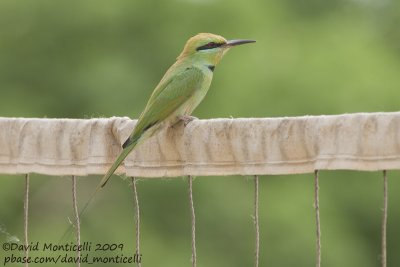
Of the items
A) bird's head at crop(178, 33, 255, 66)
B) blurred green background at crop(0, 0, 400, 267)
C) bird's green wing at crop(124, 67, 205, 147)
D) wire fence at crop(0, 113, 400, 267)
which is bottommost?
wire fence at crop(0, 113, 400, 267)

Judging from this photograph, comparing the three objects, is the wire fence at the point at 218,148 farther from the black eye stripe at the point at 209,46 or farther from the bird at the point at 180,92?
the black eye stripe at the point at 209,46

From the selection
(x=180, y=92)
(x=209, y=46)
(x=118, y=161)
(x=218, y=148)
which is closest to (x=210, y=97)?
(x=209, y=46)

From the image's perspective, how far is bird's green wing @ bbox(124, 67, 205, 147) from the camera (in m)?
3.27

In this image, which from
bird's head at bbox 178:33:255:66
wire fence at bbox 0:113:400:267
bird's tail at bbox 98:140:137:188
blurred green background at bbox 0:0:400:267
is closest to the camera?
wire fence at bbox 0:113:400:267

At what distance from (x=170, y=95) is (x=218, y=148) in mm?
848

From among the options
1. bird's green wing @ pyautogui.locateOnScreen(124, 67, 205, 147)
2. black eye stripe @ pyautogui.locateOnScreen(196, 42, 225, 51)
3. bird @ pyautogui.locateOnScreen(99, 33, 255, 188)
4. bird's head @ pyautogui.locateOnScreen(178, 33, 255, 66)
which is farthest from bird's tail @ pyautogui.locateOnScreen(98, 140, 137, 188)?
black eye stripe @ pyautogui.locateOnScreen(196, 42, 225, 51)

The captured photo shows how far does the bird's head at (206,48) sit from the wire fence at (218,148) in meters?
0.96

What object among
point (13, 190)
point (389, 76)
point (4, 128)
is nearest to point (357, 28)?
point (389, 76)

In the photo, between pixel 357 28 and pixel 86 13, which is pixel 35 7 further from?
pixel 357 28

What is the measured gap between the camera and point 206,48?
4031 mm

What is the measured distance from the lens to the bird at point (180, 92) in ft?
9.75

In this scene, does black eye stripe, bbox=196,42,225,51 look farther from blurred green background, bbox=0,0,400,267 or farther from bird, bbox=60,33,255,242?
blurred green background, bbox=0,0,400,267

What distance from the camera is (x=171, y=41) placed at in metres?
13.5

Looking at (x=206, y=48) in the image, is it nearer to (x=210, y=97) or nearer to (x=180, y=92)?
(x=180, y=92)
